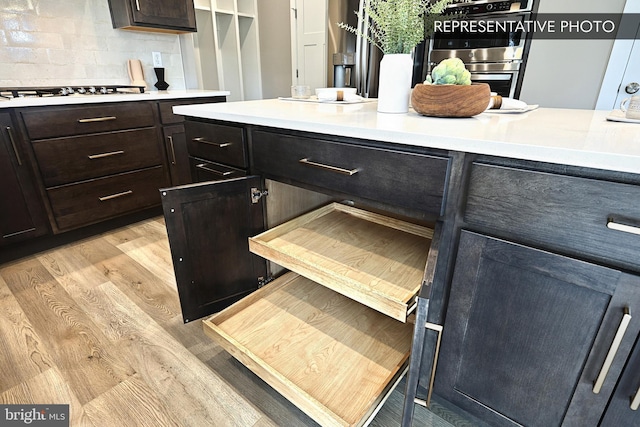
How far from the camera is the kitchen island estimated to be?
2.06ft

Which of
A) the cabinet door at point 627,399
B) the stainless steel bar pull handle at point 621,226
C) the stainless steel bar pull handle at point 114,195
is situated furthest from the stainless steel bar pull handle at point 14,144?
the cabinet door at point 627,399

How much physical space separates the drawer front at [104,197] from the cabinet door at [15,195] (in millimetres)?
97

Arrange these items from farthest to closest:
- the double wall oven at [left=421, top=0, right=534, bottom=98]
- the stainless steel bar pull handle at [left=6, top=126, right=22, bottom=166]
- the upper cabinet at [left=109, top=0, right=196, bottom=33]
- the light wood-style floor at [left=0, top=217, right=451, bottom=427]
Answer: the double wall oven at [left=421, top=0, right=534, bottom=98]
the upper cabinet at [left=109, top=0, right=196, bottom=33]
the stainless steel bar pull handle at [left=6, top=126, right=22, bottom=166]
the light wood-style floor at [left=0, top=217, right=451, bottom=427]

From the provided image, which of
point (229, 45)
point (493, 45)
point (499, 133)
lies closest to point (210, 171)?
point (499, 133)

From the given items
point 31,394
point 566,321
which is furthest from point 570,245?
point 31,394

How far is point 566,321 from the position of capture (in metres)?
0.71

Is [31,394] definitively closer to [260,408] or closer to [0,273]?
[260,408]

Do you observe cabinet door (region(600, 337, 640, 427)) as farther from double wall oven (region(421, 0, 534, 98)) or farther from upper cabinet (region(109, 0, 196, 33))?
upper cabinet (region(109, 0, 196, 33))

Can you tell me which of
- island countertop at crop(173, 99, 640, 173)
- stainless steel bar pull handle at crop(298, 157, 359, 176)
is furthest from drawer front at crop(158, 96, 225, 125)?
stainless steel bar pull handle at crop(298, 157, 359, 176)

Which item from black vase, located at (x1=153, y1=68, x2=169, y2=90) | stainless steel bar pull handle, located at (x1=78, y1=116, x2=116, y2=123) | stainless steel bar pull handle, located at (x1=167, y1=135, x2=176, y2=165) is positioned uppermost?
black vase, located at (x1=153, y1=68, x2=169, y2=90)

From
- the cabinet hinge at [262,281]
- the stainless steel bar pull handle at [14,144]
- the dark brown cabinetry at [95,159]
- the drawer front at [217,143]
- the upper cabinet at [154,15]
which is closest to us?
the drawer front at [217,143]

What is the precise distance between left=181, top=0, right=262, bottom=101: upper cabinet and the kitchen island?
3019 mm

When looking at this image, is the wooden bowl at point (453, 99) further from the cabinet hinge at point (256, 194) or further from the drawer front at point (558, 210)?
the cabinet hinge at point (256, 194)

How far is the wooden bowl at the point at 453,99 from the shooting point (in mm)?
936
